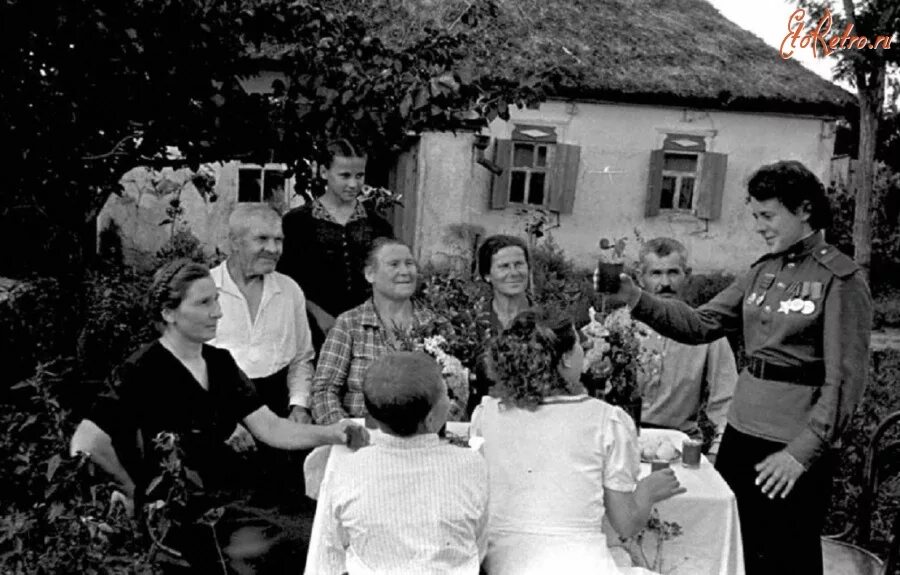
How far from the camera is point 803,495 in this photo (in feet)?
10.4

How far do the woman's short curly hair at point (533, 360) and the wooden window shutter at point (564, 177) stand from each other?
11.3 m

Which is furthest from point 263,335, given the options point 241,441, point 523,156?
point 523,156

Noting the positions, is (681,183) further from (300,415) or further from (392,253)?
(300,415)

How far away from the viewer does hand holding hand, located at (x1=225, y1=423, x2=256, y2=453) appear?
3740mm

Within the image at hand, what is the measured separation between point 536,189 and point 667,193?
2.11 m

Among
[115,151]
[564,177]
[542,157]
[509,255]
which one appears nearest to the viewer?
[115,151]

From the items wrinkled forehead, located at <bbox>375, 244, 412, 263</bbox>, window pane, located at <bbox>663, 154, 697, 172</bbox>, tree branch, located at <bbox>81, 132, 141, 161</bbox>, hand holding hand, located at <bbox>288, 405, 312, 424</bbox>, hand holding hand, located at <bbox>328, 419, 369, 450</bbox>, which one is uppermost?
window pane, located at <bbox>663, 154, 697, 172</bbox>

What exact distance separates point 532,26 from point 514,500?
1272cm

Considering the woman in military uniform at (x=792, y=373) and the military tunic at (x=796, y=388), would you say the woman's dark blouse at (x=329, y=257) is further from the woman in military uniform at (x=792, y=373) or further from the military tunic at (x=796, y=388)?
the military tunic at (x=796, y=388)

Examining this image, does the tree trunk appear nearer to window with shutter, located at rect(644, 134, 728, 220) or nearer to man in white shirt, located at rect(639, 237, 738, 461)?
window with shutter, located at rect(644, 134, 728, 220)

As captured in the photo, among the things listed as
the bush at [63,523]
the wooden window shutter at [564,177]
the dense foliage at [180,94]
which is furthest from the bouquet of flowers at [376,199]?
the wooden window shutter at [564,177]

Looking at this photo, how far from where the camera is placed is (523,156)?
561 inches

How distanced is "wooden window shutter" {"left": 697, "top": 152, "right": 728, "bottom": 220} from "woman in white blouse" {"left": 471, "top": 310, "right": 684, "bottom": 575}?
1233 cm

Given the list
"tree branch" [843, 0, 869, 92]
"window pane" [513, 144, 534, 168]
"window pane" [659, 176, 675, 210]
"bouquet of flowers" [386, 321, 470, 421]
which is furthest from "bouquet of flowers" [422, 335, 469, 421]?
"window pane" [659, 176, 675, 210]
